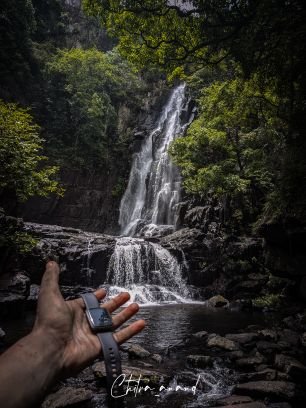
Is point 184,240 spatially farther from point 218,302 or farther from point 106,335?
point 106,335

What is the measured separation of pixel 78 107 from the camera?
3108 centimetres

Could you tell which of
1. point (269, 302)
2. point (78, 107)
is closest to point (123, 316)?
point (269, 302)

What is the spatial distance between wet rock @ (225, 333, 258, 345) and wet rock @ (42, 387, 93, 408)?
481 centimetres

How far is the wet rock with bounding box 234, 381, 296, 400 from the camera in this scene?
5121mm

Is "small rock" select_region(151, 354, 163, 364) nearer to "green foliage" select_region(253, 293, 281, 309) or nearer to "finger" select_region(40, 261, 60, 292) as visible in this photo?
"finger" select_region(40, 261, 60, 292)

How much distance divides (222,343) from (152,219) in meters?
18.7

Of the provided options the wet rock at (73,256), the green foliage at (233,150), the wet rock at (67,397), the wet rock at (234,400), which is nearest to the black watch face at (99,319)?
the wet rock at (67,397)

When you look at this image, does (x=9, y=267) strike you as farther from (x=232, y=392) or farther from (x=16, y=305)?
(x=232, y=392)

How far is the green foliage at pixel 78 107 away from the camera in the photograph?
3054cm

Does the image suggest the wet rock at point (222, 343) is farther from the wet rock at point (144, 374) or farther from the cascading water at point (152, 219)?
the cascading water at point (152, 219)

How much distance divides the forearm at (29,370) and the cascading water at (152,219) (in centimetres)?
1405

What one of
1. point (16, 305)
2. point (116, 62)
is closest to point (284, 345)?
point (16, 305)

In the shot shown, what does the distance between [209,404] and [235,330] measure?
524cm

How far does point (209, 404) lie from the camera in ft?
16.6
